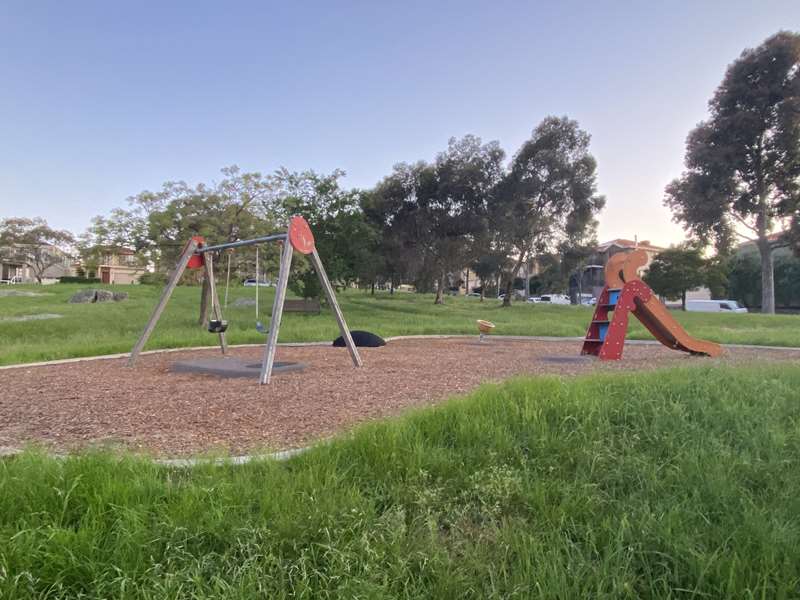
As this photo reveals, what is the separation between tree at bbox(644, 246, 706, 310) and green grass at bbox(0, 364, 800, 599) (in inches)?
1395

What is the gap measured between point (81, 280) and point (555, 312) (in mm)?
39287

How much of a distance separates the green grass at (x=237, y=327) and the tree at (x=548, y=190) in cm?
401

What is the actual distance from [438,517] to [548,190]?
24484 millimetres

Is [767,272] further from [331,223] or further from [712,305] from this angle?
[331,223]

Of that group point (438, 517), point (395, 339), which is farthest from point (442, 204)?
point (438, 517)

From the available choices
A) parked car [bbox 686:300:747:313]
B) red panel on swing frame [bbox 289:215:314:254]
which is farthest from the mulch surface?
parked car [bbox 686:300:747:313]

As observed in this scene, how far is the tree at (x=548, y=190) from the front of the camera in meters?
24.4

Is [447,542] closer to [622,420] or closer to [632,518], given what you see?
[632,518]

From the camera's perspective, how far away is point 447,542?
7.23 ft

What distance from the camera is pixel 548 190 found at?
24.9 meters

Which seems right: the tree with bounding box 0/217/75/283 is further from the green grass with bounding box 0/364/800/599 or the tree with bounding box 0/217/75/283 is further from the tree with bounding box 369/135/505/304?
the green grass with bounding box 0/364/800/599

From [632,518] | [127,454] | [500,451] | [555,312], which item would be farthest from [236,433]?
[555,312]

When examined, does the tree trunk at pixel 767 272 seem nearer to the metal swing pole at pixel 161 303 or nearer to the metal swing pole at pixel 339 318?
the metal swing pole at pixel 339 318

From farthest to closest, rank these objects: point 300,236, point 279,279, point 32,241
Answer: point 32,241, point 300,236, point 279,279
